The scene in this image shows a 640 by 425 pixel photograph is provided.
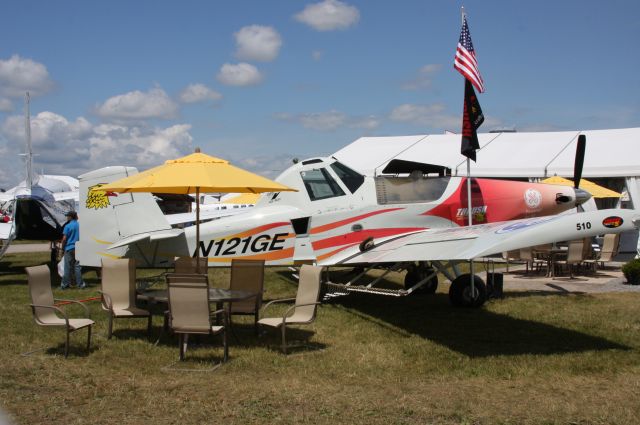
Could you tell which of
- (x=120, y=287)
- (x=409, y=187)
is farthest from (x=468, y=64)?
(x=120, y=287)

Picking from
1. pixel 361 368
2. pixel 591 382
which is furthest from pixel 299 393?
pixel 591 382

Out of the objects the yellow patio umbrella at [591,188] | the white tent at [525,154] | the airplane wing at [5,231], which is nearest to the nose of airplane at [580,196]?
the yellow patio umbrella at [591,188]

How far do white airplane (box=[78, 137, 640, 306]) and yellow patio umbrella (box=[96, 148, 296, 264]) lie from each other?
209 cm

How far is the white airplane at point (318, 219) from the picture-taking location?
32.6ft

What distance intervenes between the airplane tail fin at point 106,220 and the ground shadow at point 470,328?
12.3 feet

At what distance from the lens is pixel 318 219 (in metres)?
10.1

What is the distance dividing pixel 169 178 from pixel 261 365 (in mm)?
2588

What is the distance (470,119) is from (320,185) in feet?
9.33

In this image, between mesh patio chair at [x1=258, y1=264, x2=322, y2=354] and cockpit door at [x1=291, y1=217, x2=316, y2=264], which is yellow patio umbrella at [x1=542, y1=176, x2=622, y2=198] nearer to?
cockpit door at [x1=291, y1=217, x2=316, y2=264]

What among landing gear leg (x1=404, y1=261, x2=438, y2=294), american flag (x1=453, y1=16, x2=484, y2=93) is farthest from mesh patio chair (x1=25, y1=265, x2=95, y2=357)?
american flag (x1=453, y1=16, x2=484, y2=93)

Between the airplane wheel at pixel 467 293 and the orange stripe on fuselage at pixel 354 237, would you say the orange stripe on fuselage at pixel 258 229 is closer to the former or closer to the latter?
the orange stripe on fuselage at pixel 354 237

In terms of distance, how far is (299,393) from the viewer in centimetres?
546

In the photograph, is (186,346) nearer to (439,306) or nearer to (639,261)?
(439,306)

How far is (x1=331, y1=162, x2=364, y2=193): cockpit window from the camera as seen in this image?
33.5ft
